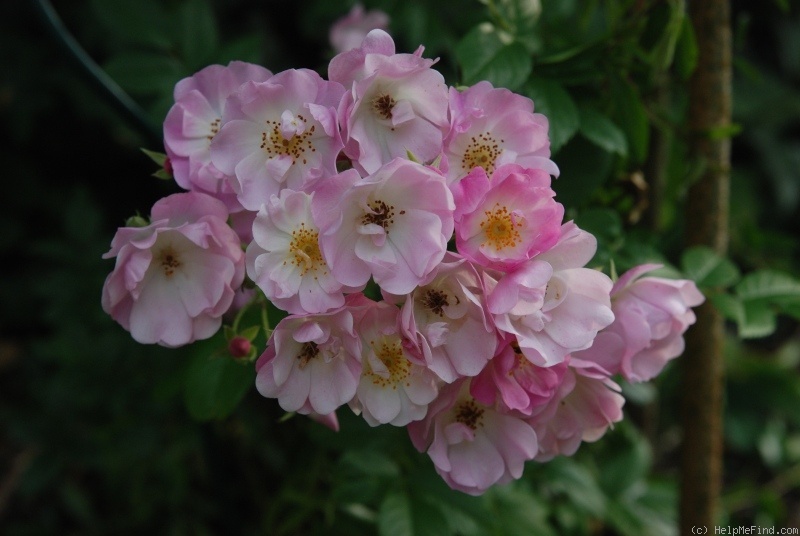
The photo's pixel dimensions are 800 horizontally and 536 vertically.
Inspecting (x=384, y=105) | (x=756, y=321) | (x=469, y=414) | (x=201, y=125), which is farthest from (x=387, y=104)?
(x=756, y=321)

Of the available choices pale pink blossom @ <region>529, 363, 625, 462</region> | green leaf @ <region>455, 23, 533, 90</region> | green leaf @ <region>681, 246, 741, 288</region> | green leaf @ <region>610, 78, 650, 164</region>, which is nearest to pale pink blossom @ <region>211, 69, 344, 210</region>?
green leaf @ <region>455, 23, 533, 90</region>

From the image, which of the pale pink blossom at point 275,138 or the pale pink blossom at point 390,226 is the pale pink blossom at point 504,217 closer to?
the pale pink blossom at point 390,226

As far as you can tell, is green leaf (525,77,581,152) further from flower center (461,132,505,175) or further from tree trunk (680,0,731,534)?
tree trunk (680,0,731,534)

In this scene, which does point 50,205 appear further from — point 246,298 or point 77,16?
point 246,298

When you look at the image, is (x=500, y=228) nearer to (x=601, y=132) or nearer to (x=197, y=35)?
(x=601, y=132)

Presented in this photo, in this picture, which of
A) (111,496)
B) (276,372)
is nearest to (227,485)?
(111,496)

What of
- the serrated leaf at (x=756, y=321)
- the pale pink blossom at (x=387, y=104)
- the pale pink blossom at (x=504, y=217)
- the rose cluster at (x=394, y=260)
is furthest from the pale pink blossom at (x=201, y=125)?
the serrated leaf at (x=756, y=321)
